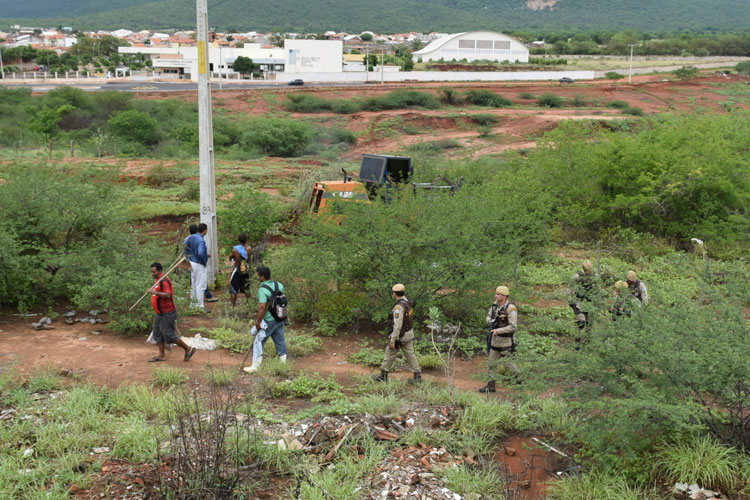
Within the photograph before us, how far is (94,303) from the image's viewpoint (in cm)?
1173

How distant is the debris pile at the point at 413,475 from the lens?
21.1 feet

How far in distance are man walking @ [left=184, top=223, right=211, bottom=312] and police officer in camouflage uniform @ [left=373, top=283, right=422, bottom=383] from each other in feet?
14.7

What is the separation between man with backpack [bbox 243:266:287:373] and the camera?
9070 millimetres

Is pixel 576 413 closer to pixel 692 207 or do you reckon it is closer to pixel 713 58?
pixel 692 207

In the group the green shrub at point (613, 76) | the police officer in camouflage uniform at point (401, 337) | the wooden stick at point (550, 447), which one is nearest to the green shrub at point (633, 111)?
the green shrub at point (613, 76)

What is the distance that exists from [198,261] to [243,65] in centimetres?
7534

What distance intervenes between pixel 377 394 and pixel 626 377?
2.98 metres

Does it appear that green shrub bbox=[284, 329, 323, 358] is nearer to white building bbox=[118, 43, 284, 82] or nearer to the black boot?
the black boot

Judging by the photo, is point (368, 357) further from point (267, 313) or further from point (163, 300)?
point (163, 300)

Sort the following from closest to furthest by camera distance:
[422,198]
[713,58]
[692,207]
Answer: [422,198] < [692,207] < [713,58]

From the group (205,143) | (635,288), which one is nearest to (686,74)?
(205,143)

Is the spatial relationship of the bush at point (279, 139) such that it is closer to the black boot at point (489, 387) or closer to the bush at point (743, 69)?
the black boot at point (489, 387)

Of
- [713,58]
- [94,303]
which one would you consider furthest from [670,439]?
[713,58]

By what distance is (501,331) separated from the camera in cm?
881
